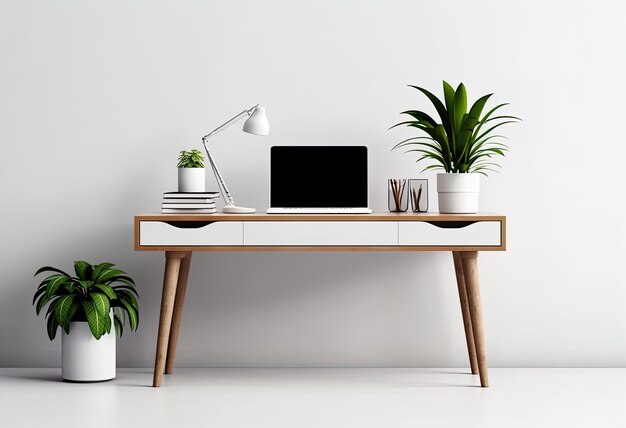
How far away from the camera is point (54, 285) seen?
315 cm

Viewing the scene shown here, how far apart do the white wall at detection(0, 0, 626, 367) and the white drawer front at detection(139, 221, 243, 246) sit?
0.57 m

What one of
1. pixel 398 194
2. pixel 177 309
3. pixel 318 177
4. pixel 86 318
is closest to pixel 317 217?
pixel 318 177

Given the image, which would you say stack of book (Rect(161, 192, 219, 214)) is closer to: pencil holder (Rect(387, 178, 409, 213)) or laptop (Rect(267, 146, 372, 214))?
laptop (Rect(267, 146, 372, 214))

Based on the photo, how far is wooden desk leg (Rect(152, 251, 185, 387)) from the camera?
3.09m

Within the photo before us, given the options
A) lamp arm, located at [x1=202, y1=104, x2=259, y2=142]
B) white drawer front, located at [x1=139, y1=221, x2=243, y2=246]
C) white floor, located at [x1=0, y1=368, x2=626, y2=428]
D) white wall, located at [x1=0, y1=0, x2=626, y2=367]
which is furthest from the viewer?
white wall, located at [x1=0, y1=0, x2=626, y2=367]

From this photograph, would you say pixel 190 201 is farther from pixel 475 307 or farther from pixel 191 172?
pixel 475 307

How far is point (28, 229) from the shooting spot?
359cm

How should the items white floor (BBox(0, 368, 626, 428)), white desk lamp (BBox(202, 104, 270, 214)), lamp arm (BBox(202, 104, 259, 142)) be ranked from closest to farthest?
1. white floor (BBox(0, 368, 626, 428))
2. white desk lamp (BBox(202, 104, 270, 214))
3. lamp arm (BBox(202, 104, 259, 142))

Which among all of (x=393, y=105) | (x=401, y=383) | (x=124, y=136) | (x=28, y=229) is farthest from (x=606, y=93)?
(x=28, y=229)

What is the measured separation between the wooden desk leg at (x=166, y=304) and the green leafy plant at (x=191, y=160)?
1.33 ft

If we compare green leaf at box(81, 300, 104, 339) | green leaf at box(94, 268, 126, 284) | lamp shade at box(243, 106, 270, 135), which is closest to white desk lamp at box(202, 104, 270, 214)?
lamp shade at box(243, 106, 270, 135)

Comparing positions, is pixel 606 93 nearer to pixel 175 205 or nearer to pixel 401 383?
pixel 401 383

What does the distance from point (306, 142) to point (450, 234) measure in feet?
2.84

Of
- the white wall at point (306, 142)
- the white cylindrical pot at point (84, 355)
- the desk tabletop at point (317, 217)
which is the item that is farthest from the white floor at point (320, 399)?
the desk tabletop at point (317, 217)
